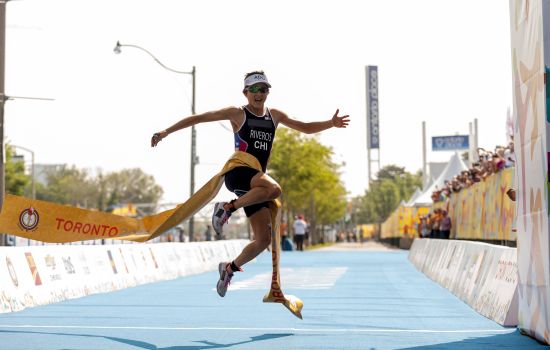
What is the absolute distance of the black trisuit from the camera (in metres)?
8.94

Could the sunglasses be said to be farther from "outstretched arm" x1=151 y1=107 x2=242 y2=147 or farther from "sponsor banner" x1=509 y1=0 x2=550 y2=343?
"sponsor banner" x1=509 y1=0 x2=550 y2=343

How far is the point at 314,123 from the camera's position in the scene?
31.4 ft

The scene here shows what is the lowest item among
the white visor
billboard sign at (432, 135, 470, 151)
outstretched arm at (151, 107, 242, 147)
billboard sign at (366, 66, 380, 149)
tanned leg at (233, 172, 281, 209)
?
tanned leg at (233, 172, 281, 209)

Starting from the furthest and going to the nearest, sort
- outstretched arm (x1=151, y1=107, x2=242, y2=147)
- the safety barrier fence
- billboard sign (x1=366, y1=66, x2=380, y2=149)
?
billboard sign (x1=366, y1=66, x2=380, y2=149)
the safety barrier fence
outstretched arm (x1=151, y1=107, x2=242, y2=147)

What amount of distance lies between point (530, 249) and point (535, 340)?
740 millimetres

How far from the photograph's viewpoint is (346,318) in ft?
34.9

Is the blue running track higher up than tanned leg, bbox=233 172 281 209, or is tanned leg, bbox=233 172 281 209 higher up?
tanned leg, bbox=233 172 281 209

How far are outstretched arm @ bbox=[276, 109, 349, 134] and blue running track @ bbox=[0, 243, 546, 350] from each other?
6.13 feet

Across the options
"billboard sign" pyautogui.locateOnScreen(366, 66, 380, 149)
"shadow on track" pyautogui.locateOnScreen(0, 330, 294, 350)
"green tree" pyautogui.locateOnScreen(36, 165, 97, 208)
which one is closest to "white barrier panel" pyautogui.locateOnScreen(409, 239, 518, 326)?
"shadow on track" pyautogui.locateOnScreen(0, 330, 294, 350)

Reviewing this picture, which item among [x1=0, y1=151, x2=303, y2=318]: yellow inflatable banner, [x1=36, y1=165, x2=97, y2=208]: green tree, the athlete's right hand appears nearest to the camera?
the athlete's right hand

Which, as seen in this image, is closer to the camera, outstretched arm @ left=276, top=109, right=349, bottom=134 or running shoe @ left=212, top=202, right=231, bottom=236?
running shoe @ left=212, top=202, right=231, bottom=236

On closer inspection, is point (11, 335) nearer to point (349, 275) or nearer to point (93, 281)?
point (93, 281)

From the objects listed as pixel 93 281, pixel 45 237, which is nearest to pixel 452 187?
pixel 93 281

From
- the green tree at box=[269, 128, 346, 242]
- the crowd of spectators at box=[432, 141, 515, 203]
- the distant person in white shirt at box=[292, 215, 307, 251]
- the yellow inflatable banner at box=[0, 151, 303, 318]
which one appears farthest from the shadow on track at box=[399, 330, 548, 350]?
the green tree at box=[269, 128, 346, 242]
